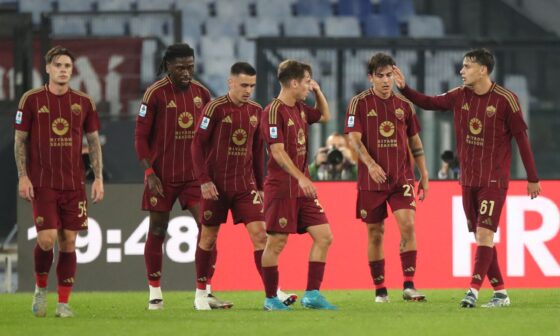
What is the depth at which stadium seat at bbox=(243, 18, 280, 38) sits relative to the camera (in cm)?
2202

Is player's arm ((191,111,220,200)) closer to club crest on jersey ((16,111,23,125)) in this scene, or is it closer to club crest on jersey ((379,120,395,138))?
club crest on jersey ((16,111,23,125))

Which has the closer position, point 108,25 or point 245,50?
point 108,25

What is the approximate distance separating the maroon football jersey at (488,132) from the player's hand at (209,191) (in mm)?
1964

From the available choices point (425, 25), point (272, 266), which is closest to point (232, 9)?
point (425, 25)

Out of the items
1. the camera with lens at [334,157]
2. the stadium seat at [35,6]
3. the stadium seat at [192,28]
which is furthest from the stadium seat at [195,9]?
the camera with lens at [334,157]

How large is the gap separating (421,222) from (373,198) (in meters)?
2.59

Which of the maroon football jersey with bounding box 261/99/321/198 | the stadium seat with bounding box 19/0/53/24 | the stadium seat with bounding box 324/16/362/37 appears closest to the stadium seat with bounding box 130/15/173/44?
the stadium seat with bounding box 19/0/53/24

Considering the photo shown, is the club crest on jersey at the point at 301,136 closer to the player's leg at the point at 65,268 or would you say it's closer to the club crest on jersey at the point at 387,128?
the club crest on jersey at the point at 387,128

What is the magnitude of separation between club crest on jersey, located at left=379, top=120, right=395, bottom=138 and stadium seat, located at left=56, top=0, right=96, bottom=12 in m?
12.3

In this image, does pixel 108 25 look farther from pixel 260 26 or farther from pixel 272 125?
pixel 272 125

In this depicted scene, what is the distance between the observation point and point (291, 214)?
9625 millimetres

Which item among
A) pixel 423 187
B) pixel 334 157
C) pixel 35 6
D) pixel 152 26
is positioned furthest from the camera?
pixel 35 6

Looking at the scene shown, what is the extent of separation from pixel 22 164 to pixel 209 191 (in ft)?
4.52

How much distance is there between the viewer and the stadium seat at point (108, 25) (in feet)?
62.7
